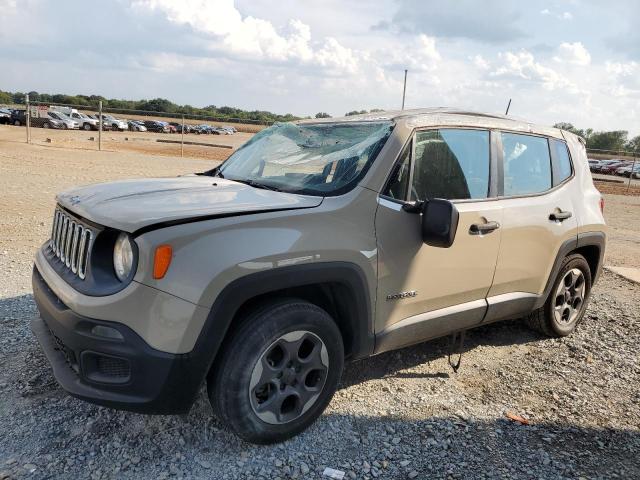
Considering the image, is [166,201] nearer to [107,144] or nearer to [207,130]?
[107,144]

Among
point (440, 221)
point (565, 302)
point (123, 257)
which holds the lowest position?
point (565, 302)

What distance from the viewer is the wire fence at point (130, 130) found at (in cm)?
2872

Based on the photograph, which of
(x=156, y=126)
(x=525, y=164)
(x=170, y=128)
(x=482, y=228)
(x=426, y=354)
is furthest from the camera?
(x=170, y=128)

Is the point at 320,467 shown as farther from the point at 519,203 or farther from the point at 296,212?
the point at 519,203

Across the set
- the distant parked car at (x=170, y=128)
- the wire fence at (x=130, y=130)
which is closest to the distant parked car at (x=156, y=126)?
the wire fence at (x=130, y=130)

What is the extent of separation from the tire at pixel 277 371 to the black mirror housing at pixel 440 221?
756 mm

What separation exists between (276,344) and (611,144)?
249 ft

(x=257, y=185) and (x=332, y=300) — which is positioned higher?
(x=257, y=185)

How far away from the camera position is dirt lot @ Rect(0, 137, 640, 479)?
2.81 m

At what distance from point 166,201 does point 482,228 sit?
2.02 metres

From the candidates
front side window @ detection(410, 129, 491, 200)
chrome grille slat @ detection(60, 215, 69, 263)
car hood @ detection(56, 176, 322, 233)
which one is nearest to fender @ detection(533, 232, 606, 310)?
front side window @ detection(410, 129, 491, 200)

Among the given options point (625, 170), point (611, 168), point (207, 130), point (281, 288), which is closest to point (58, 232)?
point (281, 288)

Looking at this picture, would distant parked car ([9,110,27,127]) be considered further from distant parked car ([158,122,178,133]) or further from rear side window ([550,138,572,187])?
rear side window ([550,138,572,187])

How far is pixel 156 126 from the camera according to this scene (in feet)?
184
